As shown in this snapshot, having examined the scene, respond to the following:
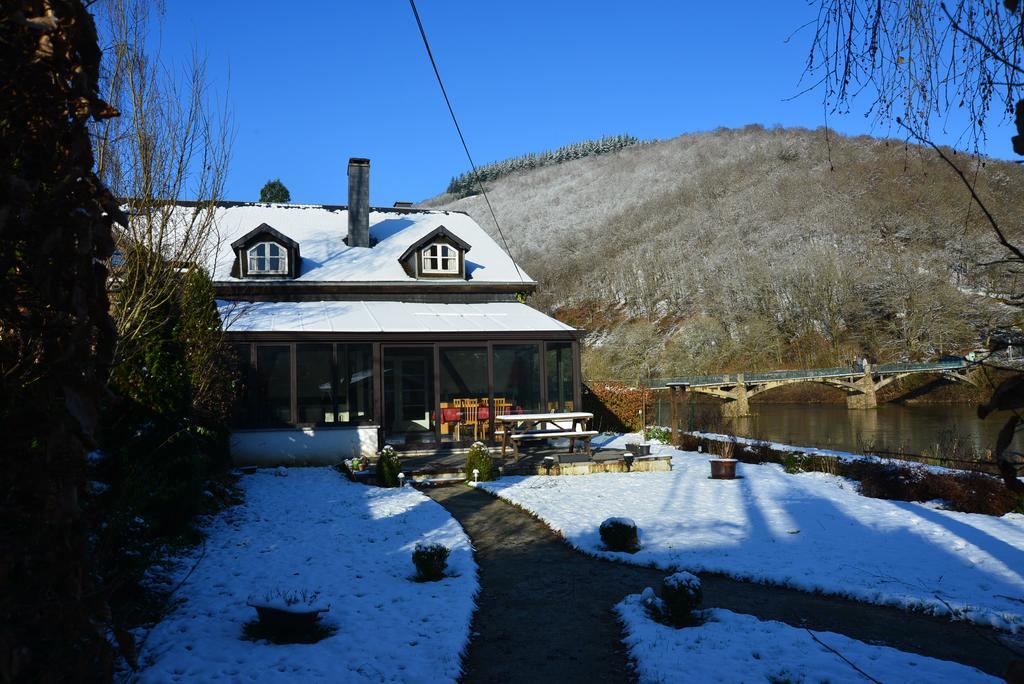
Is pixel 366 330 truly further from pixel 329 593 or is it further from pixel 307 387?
pixel 329 593

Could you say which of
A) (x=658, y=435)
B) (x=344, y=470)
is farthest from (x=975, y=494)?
(x=344, y=470)

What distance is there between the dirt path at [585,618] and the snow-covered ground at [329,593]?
0.32 m

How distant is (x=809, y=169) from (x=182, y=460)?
82.0m

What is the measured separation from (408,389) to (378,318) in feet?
11.3

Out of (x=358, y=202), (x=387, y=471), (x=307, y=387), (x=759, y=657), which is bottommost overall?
(x=759, y=657)

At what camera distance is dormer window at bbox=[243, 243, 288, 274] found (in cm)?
1873

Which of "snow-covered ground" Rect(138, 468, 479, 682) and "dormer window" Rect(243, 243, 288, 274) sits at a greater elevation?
"dormer window" Rect(243, 243, 288, 274)

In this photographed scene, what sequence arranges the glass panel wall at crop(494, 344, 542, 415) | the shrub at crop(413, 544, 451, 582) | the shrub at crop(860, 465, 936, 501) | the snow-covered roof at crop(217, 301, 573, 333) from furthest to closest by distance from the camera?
the glass panel wall at crop(494, 344, 542, 415), the snow-covered roof at crop(217, 301, 573, 333), the shrub at crop(860, 465, 936, 501), the shrub at crop(413, 544, 451, 582)

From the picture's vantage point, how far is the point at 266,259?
18.8m

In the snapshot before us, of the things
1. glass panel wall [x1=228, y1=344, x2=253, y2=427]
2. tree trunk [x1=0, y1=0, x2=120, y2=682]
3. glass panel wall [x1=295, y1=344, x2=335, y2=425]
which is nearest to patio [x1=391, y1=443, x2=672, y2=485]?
glass panel wall [x1=295, y1=344, x2=335, y2=425]

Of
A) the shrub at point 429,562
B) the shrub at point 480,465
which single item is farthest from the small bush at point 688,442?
the shrub at point 429,562

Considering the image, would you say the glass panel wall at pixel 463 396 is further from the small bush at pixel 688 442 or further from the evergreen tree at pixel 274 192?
the evergreen tree at pixel 274 192

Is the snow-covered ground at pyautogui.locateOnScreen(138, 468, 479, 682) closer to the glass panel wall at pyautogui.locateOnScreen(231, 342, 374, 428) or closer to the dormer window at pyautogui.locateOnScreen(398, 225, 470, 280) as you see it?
the glass panel wall at pyautogui.locateOnScreen(231, 342, 374, 428)

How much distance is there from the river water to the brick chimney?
465 inches
